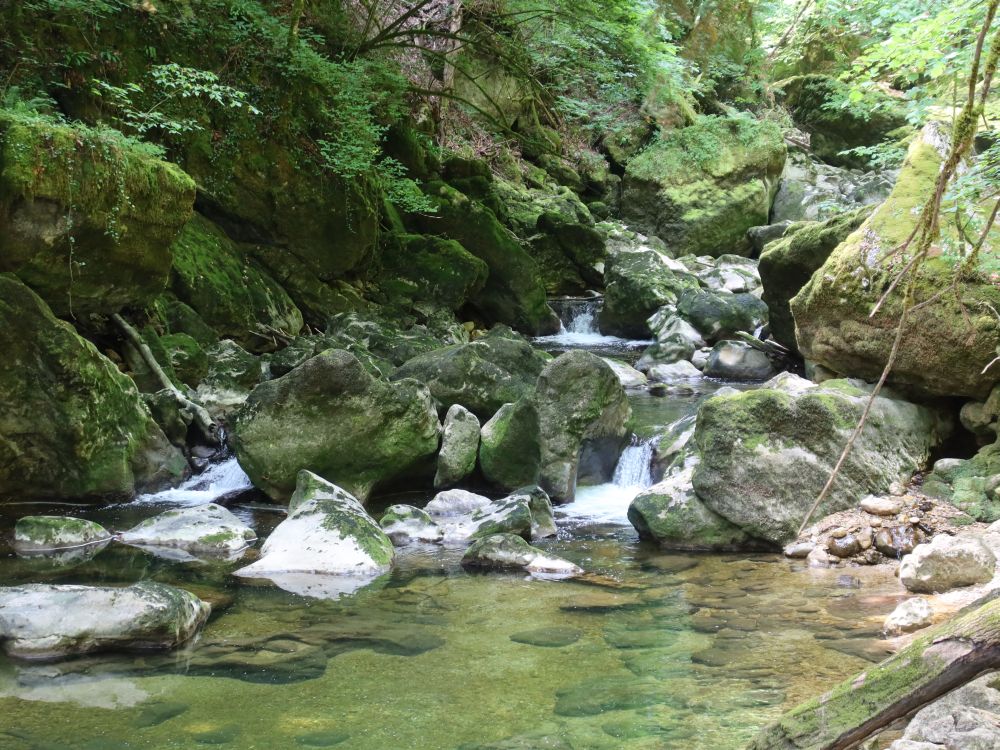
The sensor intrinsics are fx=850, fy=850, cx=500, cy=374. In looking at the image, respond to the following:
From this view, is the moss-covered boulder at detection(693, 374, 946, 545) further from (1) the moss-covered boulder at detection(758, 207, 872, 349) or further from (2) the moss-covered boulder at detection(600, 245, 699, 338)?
(2) the moss-covered boulder at detection(600, 245, 699, 338)

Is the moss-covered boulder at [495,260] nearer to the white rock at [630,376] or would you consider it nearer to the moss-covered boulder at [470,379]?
the white rock at [630,376]

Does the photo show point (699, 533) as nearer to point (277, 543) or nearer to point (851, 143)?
point (277, 543)

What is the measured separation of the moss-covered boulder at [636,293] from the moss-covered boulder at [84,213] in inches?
361

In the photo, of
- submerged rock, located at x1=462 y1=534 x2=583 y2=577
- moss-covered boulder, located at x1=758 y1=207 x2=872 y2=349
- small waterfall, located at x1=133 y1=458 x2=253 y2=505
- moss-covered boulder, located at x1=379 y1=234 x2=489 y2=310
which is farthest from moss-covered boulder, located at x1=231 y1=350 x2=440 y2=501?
moss-covered boulder, located at x1=379 y1=234 x2=489 y2=310

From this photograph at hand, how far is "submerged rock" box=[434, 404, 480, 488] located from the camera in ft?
25.2

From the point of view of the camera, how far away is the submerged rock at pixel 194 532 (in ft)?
20.2

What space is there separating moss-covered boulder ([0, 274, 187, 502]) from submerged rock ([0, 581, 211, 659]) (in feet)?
9.58

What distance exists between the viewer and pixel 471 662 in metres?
4.01

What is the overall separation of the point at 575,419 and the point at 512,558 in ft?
7.64

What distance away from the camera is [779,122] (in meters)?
24.1

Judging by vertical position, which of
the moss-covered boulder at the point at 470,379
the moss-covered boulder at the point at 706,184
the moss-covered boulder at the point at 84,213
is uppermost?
the moss-covered boulder at the point at 706,184

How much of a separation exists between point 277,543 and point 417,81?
10503mm

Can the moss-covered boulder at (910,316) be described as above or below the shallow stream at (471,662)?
above

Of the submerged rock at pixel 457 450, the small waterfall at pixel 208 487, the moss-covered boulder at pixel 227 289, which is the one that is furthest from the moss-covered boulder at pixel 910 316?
the moss-covered boulder at pixel 227 289
